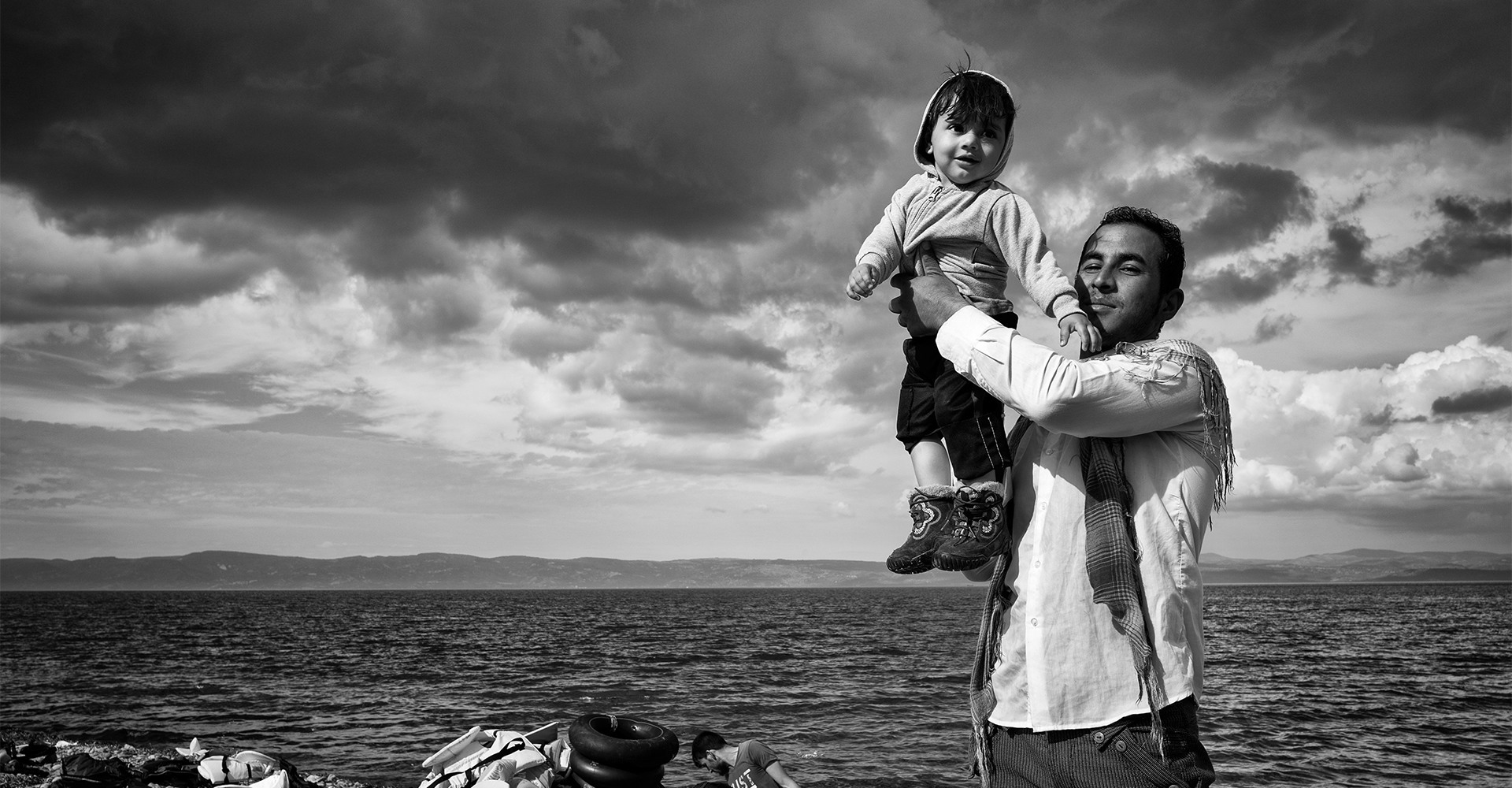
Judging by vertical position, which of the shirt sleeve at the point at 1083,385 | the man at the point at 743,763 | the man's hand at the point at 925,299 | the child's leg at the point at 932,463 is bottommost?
the man at the point at 743,763

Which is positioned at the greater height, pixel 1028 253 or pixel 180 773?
pixel 1028 253

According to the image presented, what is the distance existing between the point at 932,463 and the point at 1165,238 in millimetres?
942

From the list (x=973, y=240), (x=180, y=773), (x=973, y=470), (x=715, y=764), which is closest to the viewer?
(x=973, y=470)

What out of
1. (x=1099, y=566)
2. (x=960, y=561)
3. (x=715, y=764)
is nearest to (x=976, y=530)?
(x=960, y=561)

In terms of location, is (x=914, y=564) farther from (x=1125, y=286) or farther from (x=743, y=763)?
(x=743, y=763)

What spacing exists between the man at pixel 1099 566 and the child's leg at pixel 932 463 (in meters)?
0.33

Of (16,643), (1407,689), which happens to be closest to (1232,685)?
(1407,689)

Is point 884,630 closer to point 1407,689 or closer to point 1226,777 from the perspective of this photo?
point 1407,689

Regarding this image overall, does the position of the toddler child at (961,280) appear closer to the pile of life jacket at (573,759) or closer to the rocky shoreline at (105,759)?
the pile of life jacket at (573,759)

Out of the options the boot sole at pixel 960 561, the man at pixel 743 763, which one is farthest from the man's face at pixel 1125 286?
the man at pixel 743 763

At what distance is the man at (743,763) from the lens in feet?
18.1

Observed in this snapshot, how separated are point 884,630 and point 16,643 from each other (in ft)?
152

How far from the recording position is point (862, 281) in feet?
9.53

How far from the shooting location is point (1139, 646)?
2213 millimetres
